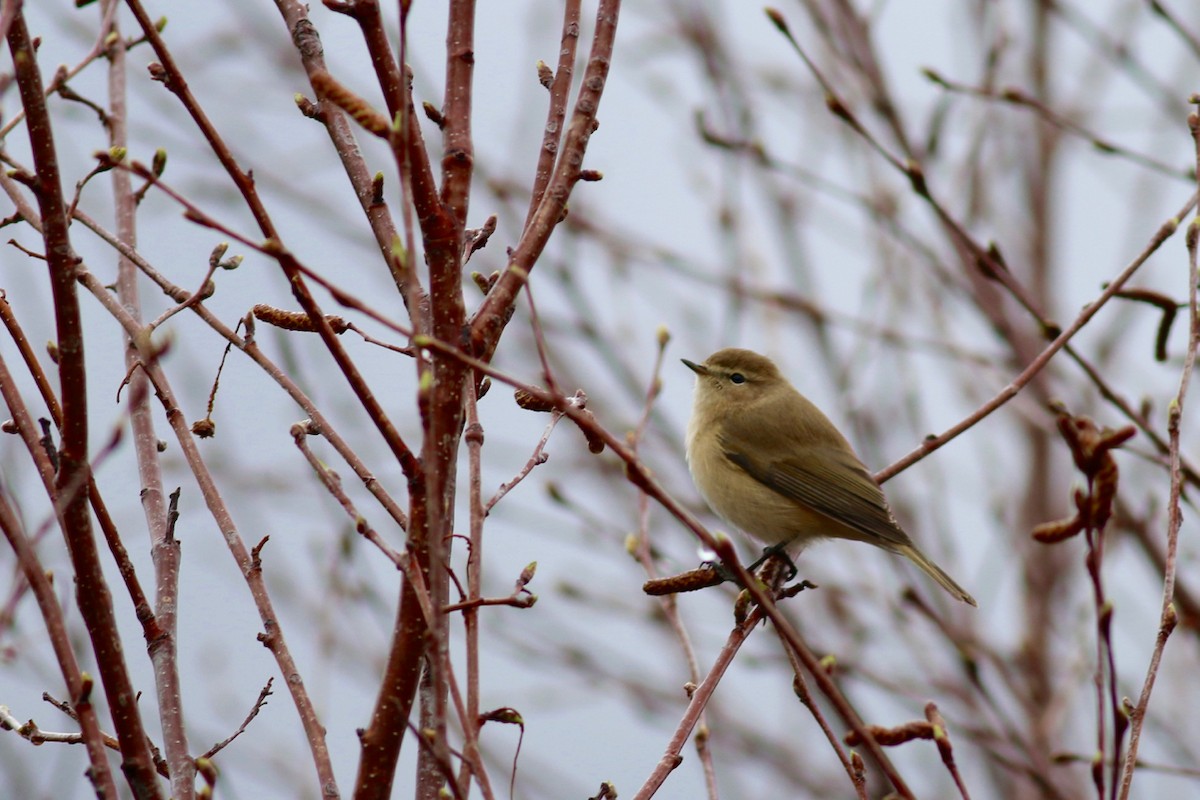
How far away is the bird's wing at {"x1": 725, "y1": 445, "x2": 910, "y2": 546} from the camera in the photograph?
14.6 ft

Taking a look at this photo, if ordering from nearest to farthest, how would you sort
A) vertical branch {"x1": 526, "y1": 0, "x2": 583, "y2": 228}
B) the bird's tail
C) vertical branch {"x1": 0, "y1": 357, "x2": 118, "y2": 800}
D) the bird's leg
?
1. vertical branch {"x1": 0, "y1": 357, "x2": 118, "y2": 800}
2. vertical branch {"x1": 526, "y1": 0, "x2": 583, "y2": 228}
3. the bird's tail
4. the bird's leg

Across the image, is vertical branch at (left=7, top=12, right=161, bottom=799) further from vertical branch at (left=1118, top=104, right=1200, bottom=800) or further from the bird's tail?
the bird's tail

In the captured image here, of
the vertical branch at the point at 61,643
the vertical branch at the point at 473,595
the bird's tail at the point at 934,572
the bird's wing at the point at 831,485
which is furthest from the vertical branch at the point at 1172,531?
the bird's wing at the point at 831,485

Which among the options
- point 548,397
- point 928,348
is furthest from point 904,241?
point 548,397

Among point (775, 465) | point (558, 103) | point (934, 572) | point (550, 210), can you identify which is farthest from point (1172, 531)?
point (775, 465)

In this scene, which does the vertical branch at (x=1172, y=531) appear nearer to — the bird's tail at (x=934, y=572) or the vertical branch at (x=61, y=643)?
the vertical branch at (x=61, y=643)

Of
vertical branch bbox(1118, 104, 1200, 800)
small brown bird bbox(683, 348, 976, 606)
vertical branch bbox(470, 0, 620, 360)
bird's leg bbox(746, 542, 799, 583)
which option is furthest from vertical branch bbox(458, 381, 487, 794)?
small brown bird bbox(683, 348, 976, 606)

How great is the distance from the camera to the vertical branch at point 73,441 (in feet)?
5.20

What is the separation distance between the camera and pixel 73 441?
1.66m

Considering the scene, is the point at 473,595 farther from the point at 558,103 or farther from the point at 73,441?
the point at 558,103

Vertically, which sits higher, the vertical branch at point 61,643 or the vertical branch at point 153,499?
the vertical branch at point 153,499

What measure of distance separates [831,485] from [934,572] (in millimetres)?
615

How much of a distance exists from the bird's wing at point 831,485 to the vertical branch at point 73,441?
2.97 m

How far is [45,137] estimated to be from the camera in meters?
1.60
